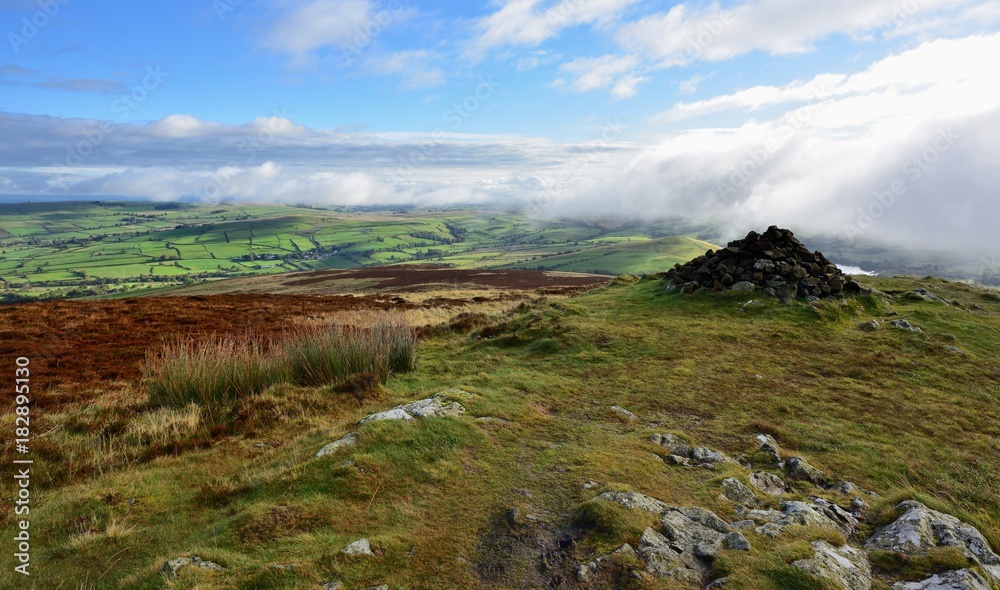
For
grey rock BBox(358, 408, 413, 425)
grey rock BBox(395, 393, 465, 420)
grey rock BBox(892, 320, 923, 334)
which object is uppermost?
grey rock BBox(892, 320, 923, 334)

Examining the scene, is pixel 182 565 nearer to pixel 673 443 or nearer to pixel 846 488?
pixel 673 443

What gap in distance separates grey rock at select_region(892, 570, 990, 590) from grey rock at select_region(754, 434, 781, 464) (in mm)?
3440

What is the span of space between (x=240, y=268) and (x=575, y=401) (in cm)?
16220

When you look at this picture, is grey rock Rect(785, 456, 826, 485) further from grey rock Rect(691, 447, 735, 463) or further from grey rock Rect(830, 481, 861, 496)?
grey rock Rect(691, 447, 735, 463)

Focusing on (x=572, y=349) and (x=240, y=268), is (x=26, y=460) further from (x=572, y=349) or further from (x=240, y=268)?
(x=240, y=268)

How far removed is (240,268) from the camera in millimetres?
148125

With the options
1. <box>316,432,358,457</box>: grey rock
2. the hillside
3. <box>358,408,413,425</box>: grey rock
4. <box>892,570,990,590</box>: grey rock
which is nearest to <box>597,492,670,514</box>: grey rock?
the hillside

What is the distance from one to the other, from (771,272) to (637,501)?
57.1 ft

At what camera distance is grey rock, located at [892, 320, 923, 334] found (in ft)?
52.7

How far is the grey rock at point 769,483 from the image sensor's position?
7.36 metres

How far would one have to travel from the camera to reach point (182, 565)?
497 centimetres

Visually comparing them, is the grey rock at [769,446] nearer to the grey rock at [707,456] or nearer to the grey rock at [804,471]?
the grey rock at [804,471]

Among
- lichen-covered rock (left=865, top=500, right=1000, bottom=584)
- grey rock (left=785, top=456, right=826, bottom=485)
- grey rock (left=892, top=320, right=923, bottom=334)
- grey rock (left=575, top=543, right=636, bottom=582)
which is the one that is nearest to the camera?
grey rock (left=575, top=543, right=636, bottom=582)

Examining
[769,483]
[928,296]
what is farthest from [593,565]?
[928,296]
